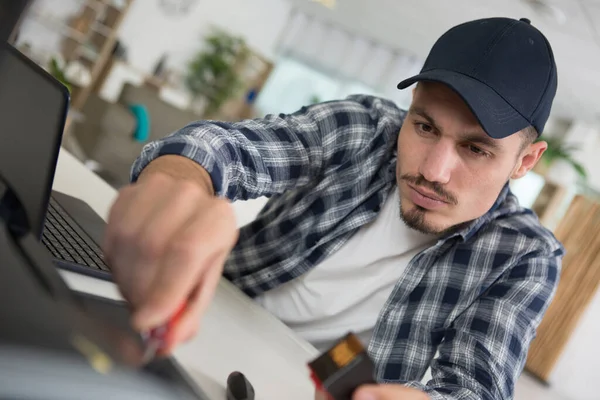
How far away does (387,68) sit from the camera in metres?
9.05

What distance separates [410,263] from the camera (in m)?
1.15

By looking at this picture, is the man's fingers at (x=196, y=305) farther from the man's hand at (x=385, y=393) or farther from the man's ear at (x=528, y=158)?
A: the man's ear at (x=528, y=158)

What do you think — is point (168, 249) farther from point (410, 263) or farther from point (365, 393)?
point (410, 263)

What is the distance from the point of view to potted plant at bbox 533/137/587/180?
7.05 meters

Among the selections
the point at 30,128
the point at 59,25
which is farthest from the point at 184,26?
the point at 30,128

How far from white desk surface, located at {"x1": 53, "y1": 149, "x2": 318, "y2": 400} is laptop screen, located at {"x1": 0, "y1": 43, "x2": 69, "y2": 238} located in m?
0.16

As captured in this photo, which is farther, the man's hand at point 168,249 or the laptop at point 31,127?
the laptop at point 31,127

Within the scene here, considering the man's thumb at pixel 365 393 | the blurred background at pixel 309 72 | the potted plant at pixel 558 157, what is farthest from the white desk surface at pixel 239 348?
the potted plant at pixel 558 157

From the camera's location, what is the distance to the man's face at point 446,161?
0.98 meters

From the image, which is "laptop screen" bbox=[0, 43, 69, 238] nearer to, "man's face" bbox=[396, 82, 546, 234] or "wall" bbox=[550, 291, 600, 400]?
"man's face" bbox=[396, 82, 546, 234]

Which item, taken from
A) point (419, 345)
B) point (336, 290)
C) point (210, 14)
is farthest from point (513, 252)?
point (210, 14)

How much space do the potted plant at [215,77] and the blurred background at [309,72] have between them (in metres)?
0.02

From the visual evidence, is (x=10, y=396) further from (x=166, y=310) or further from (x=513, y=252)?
(x=513, y=252)

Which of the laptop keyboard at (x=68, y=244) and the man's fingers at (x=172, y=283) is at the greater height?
the man's fingers at (x=172, y=283)
